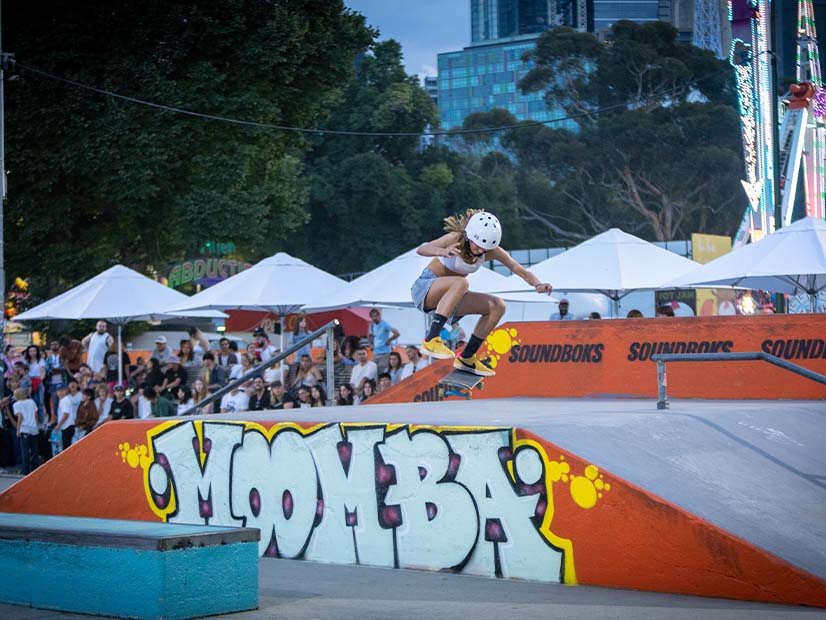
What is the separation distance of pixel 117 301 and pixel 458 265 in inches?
466

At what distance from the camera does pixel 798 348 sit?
12.2 m

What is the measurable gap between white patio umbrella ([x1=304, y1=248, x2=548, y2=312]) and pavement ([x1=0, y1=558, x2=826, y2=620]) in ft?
27.3

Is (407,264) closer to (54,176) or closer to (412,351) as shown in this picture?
(412,351)

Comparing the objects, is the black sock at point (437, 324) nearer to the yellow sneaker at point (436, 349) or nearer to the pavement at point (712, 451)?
the yellow sneaker at point (436, 349)

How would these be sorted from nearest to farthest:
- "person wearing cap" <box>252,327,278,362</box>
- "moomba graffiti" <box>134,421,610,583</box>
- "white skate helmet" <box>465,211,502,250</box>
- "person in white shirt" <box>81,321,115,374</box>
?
"moomba graffiti" <box>134,421,610,583</box>
"white skate helmet" <box>465,211,502,250</box>
"person wearing cap" <box>252,327,278,362</box>
"person in white shirt" <box>81,321,115,374</box>

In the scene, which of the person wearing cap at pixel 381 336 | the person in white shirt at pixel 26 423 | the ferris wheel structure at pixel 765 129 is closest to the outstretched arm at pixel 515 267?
the person wearing cap at pixel 381 336

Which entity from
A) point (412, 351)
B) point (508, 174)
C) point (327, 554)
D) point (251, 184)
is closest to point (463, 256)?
point (327, 554)

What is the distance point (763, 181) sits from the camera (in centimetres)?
2811

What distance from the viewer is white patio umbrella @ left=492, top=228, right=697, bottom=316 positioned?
53.5ft

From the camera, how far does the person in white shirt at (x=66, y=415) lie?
672 inches

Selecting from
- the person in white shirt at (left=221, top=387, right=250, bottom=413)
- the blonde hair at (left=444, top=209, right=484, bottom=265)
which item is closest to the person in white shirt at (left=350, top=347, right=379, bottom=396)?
the person in white shirt at (left=221, top=387, right=250, bottom=413)

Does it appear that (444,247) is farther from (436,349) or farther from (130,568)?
(130,568)

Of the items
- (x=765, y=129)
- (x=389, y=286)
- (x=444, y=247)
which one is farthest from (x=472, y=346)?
(x=765, y=129)

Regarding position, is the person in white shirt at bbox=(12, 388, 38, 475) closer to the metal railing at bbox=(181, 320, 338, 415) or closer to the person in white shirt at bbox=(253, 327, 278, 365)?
the person in white shirt at bbox=(253, 327, 278, 365)
